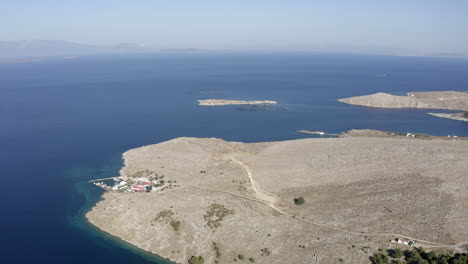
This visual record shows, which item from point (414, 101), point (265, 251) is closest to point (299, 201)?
point (265, 251)

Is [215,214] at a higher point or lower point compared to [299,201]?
lower

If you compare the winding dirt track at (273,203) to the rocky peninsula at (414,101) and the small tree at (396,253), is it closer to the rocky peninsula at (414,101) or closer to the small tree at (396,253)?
the small tree at (396,253)

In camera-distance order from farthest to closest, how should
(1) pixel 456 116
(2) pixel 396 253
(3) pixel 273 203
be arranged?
(1) pixel 456 116 → (3) pixel 273 203 → (2) pixel 396 253

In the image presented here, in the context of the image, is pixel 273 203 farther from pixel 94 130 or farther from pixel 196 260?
pixel 94 130

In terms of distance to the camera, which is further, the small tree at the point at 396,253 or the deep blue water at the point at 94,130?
the deep blue water at the point at 94,130

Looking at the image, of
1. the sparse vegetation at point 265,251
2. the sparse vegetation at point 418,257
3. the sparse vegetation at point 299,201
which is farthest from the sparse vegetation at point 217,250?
the sparse vegetation at point 418,257

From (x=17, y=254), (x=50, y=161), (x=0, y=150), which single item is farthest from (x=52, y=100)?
(x=17, y=254)

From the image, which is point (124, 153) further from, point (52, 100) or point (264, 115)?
point (52, 100)
